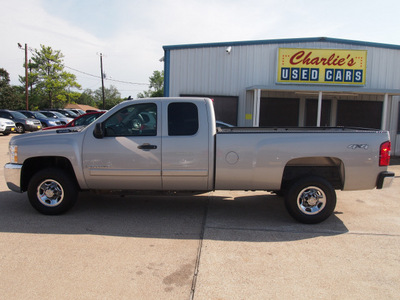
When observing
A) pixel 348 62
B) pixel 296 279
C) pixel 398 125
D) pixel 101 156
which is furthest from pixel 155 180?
pixel 398 125

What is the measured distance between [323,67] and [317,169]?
31.3 ft

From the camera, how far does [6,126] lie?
67.2ft

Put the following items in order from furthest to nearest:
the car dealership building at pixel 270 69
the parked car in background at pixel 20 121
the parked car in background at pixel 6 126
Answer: the parked car in background at pixel 20 121 < the parked car in background at pixel 6 126 < the car dealership building at pixel 270 69

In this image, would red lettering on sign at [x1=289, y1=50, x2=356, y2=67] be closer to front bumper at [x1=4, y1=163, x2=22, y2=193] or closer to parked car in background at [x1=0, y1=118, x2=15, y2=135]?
front bumper at [x1=4, y1=163, x2=22, y2=193]

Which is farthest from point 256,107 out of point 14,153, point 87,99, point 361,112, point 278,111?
point 87,99

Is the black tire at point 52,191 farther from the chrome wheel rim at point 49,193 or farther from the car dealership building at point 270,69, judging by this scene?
the car dealership building at point 270,69

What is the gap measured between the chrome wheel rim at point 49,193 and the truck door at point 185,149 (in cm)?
171

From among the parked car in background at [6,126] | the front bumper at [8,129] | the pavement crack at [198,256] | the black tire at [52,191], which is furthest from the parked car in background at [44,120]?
the pavement crack at [198,256]

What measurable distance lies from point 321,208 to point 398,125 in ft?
37.5

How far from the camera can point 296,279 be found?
3.63 m

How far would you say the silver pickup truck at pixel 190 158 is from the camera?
5.21m

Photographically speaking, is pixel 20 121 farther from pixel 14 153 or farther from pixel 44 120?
pixel 14 153

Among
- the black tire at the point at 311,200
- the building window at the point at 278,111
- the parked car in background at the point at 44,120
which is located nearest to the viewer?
the black tire at the point at 311,200

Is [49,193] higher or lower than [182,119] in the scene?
lower
